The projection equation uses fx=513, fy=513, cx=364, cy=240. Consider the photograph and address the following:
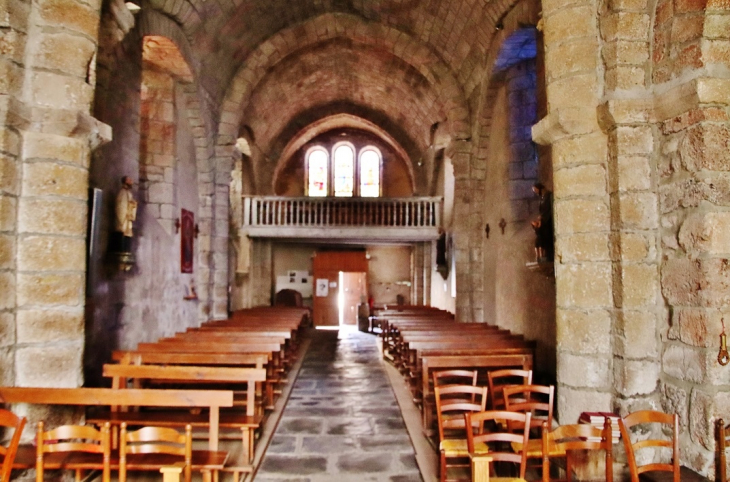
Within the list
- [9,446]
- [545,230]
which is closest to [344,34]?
[545,230]

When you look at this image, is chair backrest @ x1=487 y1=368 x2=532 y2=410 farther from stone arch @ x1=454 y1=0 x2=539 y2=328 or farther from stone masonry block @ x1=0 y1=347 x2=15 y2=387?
stone masonry block @ x1=0 y1=347 x2=15 y2=387

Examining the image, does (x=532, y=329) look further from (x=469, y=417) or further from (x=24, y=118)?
(x=24, y=118)

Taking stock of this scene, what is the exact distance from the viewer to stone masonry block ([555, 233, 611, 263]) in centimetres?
398

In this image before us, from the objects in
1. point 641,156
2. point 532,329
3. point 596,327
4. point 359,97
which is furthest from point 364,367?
point 359,97

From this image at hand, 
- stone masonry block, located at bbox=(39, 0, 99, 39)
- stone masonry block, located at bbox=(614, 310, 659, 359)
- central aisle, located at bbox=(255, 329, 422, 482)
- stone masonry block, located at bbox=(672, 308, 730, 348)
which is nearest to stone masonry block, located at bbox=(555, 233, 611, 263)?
stone masonry block, located at bbox=(614, 310, 659, 359)

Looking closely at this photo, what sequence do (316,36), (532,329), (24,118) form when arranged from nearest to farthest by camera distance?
(24,118) < (532,329) < (316,36)

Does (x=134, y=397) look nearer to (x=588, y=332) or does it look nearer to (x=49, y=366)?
(x=49, y=366)

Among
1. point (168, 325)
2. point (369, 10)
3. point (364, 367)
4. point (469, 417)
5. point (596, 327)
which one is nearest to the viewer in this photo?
point (469, 417)

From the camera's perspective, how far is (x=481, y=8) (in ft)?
24.9

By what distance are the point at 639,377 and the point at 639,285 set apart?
26.8 inches

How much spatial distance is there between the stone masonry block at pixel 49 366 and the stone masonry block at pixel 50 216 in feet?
2.81

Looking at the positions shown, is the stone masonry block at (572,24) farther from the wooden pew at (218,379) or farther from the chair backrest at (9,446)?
the chair backrest at (9,446)

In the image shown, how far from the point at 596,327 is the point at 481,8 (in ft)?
17.9

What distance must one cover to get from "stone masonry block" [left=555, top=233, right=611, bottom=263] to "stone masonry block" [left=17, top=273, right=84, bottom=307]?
381cm
